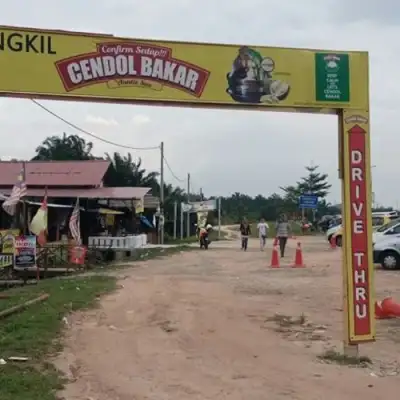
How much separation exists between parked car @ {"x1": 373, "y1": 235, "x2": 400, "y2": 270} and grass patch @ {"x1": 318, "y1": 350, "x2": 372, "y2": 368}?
14090 millimetres

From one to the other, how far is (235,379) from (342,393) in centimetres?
114

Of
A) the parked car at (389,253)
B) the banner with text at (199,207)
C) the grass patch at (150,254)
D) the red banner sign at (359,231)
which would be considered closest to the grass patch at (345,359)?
the red banner sign at (359,231)

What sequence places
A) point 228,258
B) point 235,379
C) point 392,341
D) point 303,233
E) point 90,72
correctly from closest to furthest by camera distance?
1. point 235,379
2. point 90,72
3. point 392,341
4. point 228,258
5. point 303,233

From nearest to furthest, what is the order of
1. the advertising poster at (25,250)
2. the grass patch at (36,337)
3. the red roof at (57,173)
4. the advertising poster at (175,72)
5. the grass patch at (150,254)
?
the grass patch at (36,337)
the advertising poster at (175,72)
the advertising poster at (25,250)
the grass patch at (150,254)
the red roof at (57,173)

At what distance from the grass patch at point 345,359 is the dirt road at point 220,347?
134 mm

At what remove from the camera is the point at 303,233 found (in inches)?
2247

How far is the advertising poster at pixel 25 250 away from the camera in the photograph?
2005cm

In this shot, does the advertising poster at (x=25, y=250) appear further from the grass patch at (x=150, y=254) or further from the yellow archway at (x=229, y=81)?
the yellow archway at (x=229, y=81)

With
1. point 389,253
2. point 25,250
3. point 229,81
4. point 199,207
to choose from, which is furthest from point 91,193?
point 229,81

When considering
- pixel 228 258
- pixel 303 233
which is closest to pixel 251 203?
pixel 303 233

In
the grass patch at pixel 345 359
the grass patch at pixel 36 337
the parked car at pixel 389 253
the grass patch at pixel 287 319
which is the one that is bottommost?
the grass patch at pixel 345 359

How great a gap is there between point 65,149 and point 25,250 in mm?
49688

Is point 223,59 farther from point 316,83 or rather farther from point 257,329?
point 257,329

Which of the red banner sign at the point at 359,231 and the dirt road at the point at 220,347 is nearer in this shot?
the dirt road at the point at 220,347
